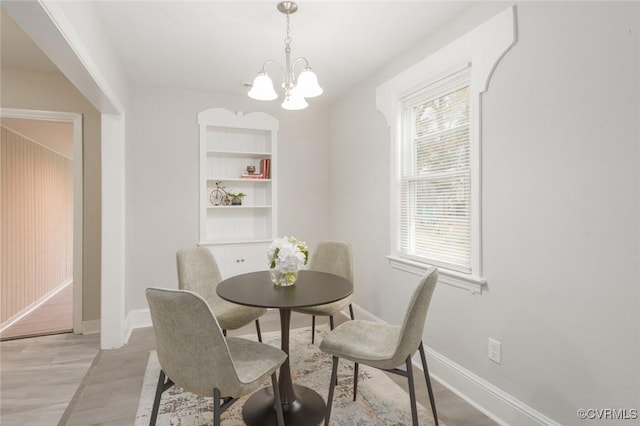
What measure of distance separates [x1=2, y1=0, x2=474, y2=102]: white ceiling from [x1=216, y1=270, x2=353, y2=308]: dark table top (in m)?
1.66

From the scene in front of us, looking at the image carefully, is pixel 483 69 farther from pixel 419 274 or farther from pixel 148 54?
pixel 148 54

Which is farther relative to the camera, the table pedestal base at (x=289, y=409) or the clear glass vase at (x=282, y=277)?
the clear glass vase at (x=282, y=277)

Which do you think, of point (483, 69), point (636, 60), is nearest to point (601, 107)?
point (636, 60)

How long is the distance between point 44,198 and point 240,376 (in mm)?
4877

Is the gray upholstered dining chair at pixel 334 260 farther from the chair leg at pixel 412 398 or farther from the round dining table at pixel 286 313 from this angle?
the chair leg at pixel 412 398

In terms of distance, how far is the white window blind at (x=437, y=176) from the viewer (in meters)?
2.35

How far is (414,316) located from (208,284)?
175 centimetres

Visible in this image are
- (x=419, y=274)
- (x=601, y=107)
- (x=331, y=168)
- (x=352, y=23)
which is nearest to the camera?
(x=601, y=107)

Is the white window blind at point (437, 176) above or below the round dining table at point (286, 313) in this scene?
above

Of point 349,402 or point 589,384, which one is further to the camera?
point 349,402

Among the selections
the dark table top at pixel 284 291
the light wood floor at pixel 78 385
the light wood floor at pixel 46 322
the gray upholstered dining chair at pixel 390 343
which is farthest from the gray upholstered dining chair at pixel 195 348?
the light wood floor at pixel 46 322

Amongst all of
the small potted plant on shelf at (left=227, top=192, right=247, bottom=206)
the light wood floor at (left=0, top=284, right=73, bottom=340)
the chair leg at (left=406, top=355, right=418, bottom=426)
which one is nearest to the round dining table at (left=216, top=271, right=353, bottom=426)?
the chair leg at (left=406, top=355, right=418, bottom=426)

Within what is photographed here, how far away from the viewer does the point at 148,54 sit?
2922 millimetres

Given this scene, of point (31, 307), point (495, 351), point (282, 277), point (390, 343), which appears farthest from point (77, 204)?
point (495, 351)
